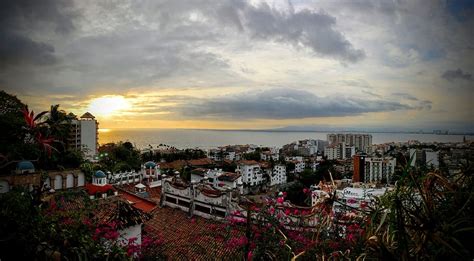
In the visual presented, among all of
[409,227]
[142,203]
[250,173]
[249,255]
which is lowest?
[250,173]

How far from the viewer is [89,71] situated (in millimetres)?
4441

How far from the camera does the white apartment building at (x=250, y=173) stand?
26047 millimetres

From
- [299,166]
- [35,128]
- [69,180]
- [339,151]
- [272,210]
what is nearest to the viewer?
[35,128]

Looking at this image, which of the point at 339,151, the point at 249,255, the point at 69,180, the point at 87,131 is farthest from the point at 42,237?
the point at 339,151

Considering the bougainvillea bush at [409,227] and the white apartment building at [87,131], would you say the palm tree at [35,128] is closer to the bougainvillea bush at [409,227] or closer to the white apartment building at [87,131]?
the bougainvillea bush at [409,227]

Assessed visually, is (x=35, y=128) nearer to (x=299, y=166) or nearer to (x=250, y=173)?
(x=250, y=173)

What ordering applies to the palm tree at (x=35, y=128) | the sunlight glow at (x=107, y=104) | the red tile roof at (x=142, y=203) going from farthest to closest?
the red tile roof at (x=142, y=203) → the sunlight glow at (x=107, y=104) → the palm tree at (x=35, y=128)

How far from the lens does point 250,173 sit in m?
26.7

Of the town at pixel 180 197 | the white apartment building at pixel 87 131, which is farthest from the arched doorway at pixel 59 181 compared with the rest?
the white apartment building at pixel 87 131

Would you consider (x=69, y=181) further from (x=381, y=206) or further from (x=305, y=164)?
(x=305, y=164)

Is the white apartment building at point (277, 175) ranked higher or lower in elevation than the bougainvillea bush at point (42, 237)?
lower

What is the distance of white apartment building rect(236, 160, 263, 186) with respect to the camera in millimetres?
26047

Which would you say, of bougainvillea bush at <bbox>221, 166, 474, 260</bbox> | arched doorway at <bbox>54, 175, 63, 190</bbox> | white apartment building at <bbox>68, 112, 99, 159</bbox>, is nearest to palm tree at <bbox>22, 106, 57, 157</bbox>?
bougainvillea bush at <bbox>221, 166, 474, 260</bbox>

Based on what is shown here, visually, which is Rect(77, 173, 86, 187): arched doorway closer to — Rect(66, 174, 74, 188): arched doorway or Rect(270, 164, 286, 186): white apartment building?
Rect(66, 174, 74, 188): arched doorway
